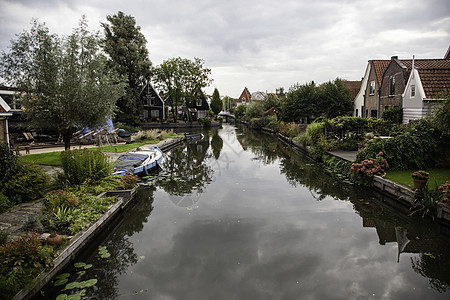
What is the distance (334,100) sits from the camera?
1216 inches

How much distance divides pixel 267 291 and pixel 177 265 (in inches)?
81.7

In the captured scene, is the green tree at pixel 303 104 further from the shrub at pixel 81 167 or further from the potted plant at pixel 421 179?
the shrub at pixel 81 167

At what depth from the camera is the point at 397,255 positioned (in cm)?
659

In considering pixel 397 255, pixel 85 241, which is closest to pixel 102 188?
pixel 85 241

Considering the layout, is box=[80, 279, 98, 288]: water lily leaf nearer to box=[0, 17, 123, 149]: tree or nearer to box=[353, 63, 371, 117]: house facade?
box=[0, 17, 123, 149]: tree

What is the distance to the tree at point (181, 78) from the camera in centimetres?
4416

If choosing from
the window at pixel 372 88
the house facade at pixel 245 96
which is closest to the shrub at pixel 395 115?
the window at pixel 372 88

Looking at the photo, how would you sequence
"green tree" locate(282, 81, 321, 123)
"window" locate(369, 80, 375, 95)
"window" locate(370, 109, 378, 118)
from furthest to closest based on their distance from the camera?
"green tree" locate(282, 81, 321, 123) → "window" locate(369, 80, 375, 95) → "window" locate(370, 109, 378, 118)

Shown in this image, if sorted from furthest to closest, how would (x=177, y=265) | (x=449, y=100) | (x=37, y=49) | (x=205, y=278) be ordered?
1. (x=37, y=49)
2. (x=449, y=100)
3. (x=177, y=265)
4. (x=205, y=278)

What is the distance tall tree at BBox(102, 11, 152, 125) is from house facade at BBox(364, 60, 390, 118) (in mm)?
→ 26452

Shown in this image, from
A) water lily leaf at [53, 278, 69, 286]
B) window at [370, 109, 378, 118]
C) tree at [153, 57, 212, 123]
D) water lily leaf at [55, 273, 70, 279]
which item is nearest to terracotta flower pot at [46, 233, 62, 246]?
water lily leaf at [55, 273, 70, 279]

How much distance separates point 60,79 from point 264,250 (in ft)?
35.3

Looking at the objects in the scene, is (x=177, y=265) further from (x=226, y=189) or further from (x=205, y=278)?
(x=226, y=189)

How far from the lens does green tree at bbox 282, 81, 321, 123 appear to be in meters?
31.5
